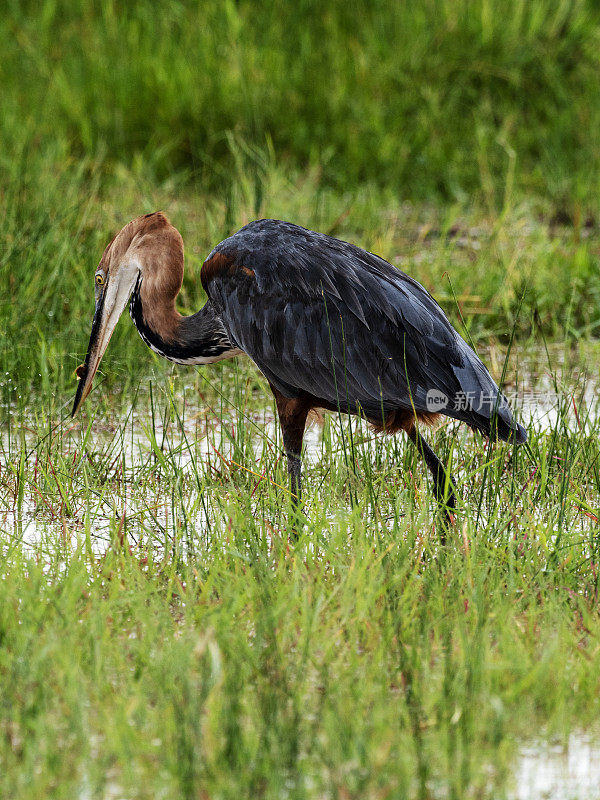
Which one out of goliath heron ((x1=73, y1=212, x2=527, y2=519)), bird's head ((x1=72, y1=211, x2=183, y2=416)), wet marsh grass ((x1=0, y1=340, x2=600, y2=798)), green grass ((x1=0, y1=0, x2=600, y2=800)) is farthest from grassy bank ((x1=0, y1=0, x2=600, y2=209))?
wet marsh grass ((x1=0, y1=340, x2=600, y2=798))

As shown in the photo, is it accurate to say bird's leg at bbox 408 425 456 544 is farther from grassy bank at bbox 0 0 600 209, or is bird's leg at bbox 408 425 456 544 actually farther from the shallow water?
grassy bank at bbox 0 0 600 209

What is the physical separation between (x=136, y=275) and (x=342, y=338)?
0.87 meters

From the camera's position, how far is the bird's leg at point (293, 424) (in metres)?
3.59

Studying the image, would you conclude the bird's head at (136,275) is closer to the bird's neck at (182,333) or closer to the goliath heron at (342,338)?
the bird's neck at (182,333)

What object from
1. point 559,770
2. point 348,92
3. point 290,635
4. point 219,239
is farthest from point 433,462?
point 348,92

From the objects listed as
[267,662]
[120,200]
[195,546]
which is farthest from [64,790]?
[120,200]

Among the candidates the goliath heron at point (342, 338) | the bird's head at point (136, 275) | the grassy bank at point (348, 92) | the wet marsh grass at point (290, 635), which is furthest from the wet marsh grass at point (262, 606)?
the grassy bank at point (348, 92)

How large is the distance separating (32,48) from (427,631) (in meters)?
7.17

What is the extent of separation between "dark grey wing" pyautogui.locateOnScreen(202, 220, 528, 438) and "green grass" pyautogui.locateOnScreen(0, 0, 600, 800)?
0.69 ft

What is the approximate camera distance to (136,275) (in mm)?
4039

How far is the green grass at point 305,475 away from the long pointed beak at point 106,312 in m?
0.19

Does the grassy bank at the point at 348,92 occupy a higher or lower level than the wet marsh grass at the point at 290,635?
higher

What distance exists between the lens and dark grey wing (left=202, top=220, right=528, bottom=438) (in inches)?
137

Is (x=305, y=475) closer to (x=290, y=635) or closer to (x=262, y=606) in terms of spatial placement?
(x=262, y=606)
